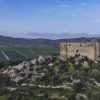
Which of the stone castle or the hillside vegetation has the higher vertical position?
the stone castle

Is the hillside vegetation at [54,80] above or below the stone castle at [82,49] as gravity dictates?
below

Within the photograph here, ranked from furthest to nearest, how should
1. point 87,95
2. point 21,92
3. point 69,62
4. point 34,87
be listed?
point 69,62, point 34,87, point 21,92, point 87,95

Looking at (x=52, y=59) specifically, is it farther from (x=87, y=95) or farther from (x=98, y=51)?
(x=87, y=95)

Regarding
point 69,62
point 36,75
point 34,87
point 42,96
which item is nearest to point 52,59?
point 69,62

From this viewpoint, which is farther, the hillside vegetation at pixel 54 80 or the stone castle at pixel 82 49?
the stone castle at pixel 82 49

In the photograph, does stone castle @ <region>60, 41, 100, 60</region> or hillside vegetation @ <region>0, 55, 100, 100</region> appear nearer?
hillside vegetation @ <region>0, 55, 100, 100</region>

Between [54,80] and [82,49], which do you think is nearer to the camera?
[54,80]

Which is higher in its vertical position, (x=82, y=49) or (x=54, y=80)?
(x=82, y=49)

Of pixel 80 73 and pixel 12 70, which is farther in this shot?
pixel 12 70
